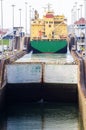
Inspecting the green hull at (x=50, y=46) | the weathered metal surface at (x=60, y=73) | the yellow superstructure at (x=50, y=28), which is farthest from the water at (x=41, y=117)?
the yellow superstructure at (x=50, y=28)

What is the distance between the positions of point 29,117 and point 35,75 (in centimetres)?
485

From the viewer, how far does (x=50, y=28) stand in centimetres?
6419

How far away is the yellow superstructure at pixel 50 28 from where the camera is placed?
64.4 metres

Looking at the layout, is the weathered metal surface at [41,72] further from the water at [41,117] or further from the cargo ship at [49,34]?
the cargo ship at [49,34]

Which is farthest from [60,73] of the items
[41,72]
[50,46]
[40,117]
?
[50,46]

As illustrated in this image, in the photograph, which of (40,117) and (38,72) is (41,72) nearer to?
(38,72)

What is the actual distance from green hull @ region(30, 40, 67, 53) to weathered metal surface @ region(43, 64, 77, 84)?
25.3m

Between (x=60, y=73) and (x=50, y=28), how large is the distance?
29.5 meters

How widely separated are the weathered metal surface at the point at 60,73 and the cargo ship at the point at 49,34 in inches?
997

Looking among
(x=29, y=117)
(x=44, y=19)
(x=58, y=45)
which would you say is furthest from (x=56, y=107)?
(x=44, y=19)

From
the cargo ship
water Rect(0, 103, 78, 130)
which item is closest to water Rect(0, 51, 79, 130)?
water Rect(0, 103, 78, 130)

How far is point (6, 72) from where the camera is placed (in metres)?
35.2

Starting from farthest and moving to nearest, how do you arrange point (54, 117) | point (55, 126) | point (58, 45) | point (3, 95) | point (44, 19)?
point (44, 19)
point (58, 45)
point (3, 95)
point (54, 117)
point (55, 126)

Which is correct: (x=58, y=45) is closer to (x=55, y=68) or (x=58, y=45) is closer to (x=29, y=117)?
(x=55, y=68)
